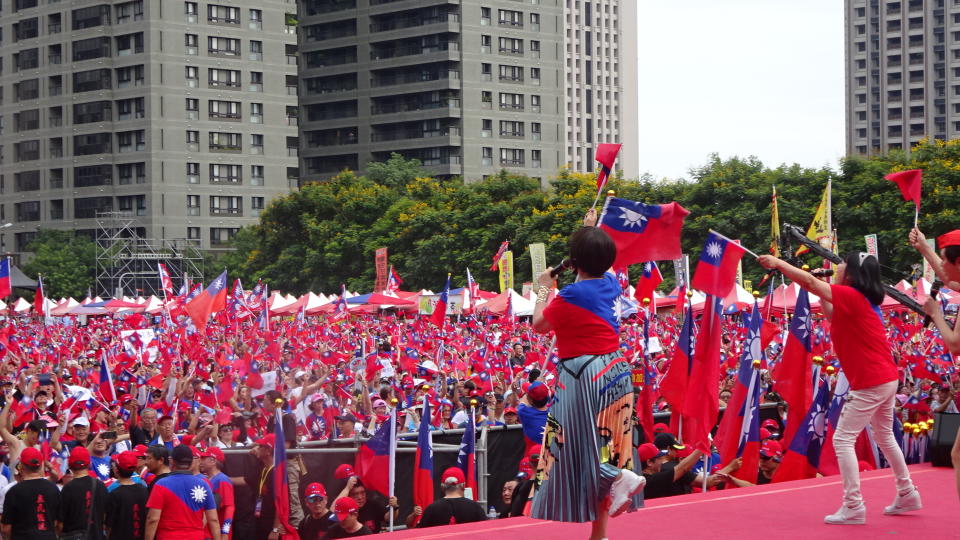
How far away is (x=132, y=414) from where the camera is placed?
1520 cm

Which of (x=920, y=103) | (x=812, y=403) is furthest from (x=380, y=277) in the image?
(x=920, y=103)

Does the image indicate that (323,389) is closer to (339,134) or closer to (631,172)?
(339,134)

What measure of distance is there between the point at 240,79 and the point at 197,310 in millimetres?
69191

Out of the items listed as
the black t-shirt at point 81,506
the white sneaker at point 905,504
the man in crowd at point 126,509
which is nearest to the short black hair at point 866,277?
the white sneaker at point 905,504

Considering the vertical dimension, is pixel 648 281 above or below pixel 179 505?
above

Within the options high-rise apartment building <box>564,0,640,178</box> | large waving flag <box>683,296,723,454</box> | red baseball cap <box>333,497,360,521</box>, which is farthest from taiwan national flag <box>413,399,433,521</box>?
high-rise apartment building <box>564,0,640,178</box>

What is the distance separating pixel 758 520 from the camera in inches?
312

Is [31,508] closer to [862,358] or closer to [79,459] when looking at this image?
[79,459]

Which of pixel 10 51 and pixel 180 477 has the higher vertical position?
pixel 10 51

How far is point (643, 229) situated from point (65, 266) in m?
79.3

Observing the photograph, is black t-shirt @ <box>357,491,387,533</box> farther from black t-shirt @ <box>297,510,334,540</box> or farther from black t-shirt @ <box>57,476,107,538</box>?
black t-shirt @ <box>57,476,107,538</box>

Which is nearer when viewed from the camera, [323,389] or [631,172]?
[323,389]

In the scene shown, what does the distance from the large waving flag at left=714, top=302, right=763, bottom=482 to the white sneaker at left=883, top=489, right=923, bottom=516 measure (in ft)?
12.1

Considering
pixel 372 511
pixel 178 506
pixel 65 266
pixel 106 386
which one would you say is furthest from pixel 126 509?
pixel 65 266
